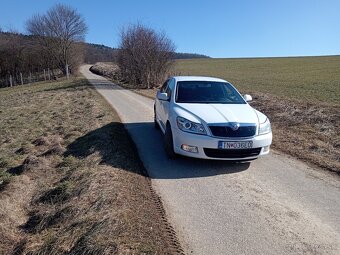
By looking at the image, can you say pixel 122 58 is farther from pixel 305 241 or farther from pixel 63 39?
pixel 305 241

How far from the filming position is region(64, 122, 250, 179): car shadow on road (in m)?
6.25

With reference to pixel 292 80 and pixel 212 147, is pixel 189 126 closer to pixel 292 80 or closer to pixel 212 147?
pixel 212 147

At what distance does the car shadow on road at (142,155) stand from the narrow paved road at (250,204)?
0.06ft

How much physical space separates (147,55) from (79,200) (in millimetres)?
24526

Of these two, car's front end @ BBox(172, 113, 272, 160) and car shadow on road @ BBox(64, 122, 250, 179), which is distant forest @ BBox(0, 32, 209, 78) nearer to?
car shadow on road @ BBox(64, 122, 250, 179)

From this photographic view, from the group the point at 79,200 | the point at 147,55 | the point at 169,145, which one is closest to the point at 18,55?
the point at 147,55

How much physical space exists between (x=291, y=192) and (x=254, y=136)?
49.0 inches

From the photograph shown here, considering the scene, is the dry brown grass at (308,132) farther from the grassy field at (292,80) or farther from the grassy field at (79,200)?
the grassy field at (292,80)

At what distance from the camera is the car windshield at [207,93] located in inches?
295

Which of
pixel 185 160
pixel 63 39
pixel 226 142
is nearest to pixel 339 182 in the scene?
pixel 226 142

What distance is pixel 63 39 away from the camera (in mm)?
50094

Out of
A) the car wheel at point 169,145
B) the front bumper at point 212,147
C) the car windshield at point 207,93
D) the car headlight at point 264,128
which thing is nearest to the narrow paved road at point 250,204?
the car wheel at point 169,145

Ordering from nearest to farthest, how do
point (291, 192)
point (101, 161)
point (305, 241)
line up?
point (305, 241) < point (291, 192) < point (101, 161)

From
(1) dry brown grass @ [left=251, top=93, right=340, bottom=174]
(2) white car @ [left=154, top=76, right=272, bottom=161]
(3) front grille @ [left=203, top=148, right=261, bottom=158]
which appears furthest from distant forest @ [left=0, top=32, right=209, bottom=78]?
(3) front grille @ [left=203, top=148, right=261, bottom=158]
